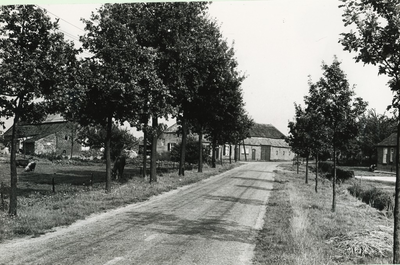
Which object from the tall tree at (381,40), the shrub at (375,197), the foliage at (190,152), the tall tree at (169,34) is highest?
the tall tree at (169,34)

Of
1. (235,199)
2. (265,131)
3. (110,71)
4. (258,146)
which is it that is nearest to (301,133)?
(235,199)

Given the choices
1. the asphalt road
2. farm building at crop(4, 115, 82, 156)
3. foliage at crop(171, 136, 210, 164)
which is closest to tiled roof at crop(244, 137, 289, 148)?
farm building at crop(4, 115, 82, 156)

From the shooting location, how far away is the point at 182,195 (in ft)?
58.1

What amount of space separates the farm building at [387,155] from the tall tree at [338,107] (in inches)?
1457

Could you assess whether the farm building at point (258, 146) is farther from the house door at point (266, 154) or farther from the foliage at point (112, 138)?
the foliage at point (112, 138)

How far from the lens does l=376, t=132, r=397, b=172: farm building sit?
4738 centimetres

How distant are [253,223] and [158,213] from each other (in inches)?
→ 129

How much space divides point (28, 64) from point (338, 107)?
1131 cm

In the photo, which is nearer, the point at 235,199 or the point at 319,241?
the point at 319,241

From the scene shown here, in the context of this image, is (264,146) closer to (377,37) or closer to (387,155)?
→ (387,155)

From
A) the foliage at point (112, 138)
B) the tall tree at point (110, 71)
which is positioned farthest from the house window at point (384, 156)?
the tall tree at point (110, 71)

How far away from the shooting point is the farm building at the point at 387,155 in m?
47.4

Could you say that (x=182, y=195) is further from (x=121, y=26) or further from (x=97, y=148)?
(x=97, y=148)

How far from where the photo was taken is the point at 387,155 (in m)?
49.1
